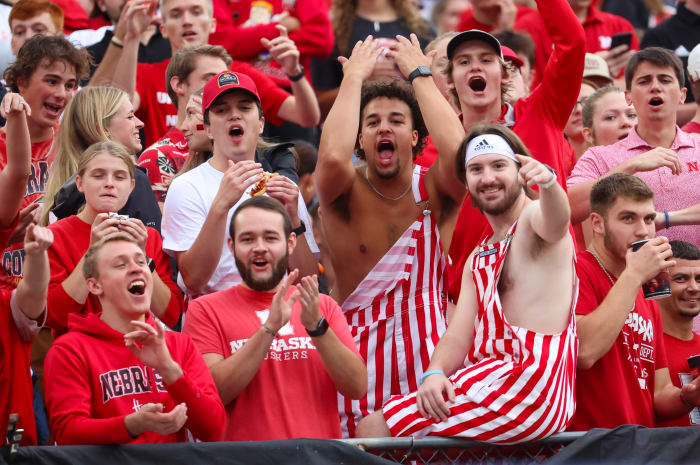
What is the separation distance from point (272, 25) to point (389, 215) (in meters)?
2.94

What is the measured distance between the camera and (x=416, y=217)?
6188mm

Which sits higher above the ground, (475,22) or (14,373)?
(475,22)

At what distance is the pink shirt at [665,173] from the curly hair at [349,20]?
8.90 ft

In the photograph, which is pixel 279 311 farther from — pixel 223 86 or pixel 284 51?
pixel 284 51

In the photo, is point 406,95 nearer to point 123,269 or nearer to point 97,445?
point 123,269

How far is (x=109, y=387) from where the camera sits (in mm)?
4746

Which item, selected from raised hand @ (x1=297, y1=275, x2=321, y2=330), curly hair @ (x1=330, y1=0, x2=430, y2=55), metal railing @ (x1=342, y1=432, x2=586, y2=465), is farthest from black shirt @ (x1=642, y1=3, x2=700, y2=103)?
raised hand @ (x1=297, y1=275, x2=321, y2=330)

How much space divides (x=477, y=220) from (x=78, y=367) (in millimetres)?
2322

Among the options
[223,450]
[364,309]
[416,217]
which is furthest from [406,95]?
[223,450]

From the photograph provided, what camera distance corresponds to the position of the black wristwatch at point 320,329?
16.1 feet

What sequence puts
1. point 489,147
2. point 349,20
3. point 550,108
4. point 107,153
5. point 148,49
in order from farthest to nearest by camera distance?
point 349,20 < point 148,49 < point 550,108 < point 107,153 < point 489,147

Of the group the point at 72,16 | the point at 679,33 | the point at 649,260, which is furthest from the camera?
the point at 679,33

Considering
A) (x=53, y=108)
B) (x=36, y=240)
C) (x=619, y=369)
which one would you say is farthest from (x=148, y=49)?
(x=619, y=369)

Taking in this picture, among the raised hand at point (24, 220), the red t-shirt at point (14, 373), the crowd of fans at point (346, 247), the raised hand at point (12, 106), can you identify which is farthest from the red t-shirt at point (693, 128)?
the red t-shirt at point (14, 373)
